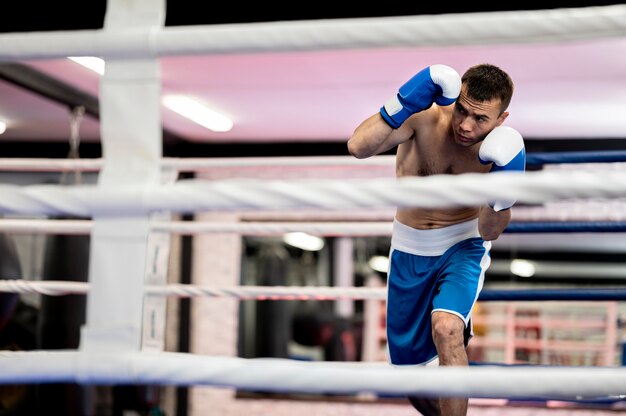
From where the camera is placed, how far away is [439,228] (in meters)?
1.85

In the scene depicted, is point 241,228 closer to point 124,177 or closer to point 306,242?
point 124,177

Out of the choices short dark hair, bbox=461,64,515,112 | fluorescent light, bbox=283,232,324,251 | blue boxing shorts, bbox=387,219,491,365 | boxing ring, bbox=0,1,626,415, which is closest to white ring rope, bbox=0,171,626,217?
boxing ring, bbox=0,1,626,415

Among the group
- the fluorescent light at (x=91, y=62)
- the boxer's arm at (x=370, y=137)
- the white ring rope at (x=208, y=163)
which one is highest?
the fluorescent light at (x=91, y=62)

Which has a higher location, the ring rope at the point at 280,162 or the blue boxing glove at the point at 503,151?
the ring rope at the point at 280,162

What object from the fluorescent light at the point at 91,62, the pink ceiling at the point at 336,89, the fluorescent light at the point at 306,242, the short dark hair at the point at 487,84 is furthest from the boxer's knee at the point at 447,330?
the fluorescent light at the point at 306,242

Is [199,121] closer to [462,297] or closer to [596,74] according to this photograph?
[596,74]

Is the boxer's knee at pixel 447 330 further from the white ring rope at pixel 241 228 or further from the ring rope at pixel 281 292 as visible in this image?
the white ring rope at pixel 241 228

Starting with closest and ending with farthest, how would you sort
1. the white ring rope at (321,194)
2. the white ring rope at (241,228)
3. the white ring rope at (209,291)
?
the white ring rope at (321,194)
the white ring rope at (209,291)
the white ring rope at (241,228)

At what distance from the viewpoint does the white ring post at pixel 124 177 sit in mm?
848

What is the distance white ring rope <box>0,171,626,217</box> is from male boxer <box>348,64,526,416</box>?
0.73m

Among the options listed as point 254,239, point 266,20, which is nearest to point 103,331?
point 266,20

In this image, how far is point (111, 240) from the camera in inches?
33.6

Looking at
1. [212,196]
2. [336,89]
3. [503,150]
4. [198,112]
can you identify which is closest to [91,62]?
[198,112]

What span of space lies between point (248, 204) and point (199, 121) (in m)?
4.64
